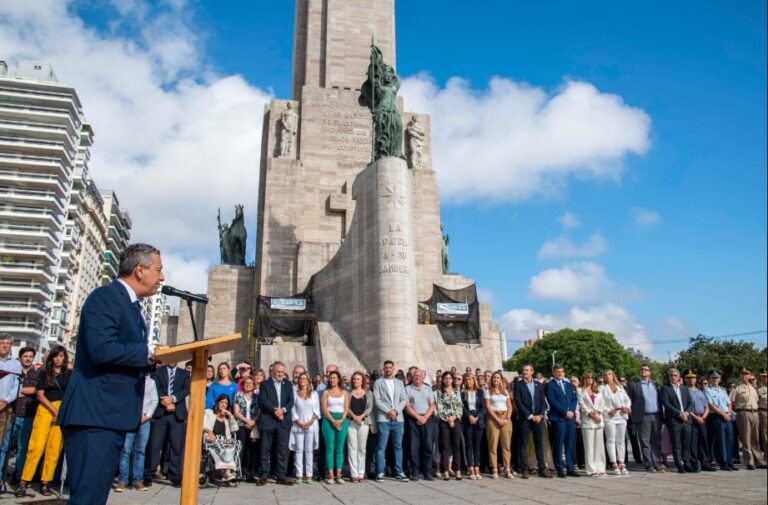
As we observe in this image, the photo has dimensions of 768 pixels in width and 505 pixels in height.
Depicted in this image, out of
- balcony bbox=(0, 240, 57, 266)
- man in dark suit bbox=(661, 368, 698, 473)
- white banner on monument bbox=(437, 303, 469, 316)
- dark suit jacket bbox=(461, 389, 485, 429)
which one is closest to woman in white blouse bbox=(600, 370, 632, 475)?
man in dark suit bbox=(661, 368, 698, 473)

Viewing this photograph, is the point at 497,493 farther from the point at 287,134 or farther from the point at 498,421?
the point at 287,134

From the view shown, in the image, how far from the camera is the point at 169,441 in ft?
27.6

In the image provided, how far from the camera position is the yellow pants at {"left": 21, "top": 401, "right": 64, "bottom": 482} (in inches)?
294

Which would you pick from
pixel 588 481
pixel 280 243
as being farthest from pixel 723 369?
pixel 588 481

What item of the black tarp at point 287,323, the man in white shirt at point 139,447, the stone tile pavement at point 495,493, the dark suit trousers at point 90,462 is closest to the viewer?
the dark suit trousers at point 90,462

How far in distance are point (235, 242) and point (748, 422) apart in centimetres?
2235

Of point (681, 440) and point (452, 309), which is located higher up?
point (452, 309)

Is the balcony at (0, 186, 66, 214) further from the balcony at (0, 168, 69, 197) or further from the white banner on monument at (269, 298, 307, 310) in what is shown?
the white banner on monument at (269, 298, 307, 310)

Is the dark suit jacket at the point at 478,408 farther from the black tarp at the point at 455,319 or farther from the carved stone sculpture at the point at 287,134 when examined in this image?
the carved stone sculpture at the point at 287,134

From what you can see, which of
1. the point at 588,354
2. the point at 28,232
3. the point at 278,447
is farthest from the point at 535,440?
the point at 28,232

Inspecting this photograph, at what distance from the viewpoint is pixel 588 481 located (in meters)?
8.39

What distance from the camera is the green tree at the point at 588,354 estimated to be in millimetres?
51312

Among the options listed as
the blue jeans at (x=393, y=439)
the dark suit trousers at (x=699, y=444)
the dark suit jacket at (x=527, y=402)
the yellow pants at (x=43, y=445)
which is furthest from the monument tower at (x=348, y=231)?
the yellow pants at (x=43, y=445)

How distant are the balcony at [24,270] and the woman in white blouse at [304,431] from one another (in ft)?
153
